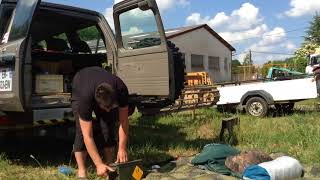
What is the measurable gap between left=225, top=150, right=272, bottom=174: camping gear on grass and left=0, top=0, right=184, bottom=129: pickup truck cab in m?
1.40

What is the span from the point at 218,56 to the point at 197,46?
441 cm

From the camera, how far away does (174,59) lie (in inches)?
286

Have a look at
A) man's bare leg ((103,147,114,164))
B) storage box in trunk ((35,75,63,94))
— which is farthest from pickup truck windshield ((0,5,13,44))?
man's bare leg ((103,147,114,164))

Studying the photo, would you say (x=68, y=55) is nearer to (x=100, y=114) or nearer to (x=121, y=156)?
(x=100, y=114)

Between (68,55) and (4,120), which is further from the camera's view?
(68,55)

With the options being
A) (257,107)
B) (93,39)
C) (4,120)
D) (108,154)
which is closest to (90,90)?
(108,154)

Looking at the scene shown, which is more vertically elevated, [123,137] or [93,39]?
[93,39]

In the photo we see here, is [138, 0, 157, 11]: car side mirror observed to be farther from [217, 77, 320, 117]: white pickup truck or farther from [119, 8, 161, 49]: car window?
[217, 77, 320, 117]: white pickup truck

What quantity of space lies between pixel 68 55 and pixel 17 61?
2493mm

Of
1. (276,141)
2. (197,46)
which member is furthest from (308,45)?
(276,141)

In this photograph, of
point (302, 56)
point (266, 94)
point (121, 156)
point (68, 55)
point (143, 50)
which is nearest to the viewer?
point (121, 156)

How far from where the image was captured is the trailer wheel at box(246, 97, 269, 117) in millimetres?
13602

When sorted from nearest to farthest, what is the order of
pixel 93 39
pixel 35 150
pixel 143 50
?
1. pixel 143 50
2. pixel 35 150
3. pixel 93 39

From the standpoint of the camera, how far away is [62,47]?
29.0 ft
